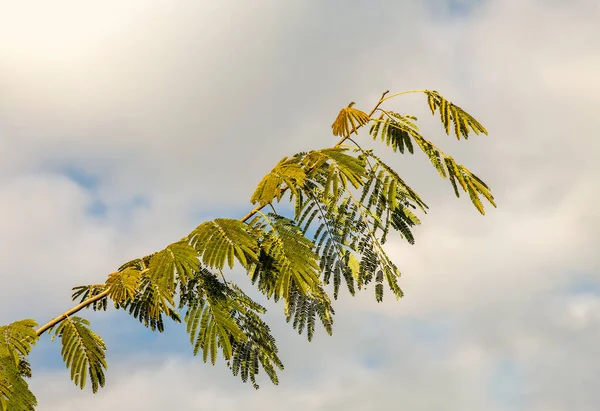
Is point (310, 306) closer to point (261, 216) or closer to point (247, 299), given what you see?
point (247, 299)

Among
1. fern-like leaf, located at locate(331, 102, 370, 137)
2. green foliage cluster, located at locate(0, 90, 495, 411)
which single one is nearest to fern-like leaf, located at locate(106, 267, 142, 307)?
green foliage cluster, located at locate(0, 90, 495, 411)

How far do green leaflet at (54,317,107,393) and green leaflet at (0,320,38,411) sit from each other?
9.5 inches

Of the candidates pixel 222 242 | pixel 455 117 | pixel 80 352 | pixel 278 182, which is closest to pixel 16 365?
pixel 80 352

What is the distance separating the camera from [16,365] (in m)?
4.86

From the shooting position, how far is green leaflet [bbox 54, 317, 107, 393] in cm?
523

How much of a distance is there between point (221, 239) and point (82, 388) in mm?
1623

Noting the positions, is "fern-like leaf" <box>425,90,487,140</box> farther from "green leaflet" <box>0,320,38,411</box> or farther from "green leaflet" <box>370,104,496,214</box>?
"green leaflet" <box>0,320,38,411</box>

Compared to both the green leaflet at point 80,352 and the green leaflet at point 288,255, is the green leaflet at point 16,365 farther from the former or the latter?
the green leaflet at point 288,255

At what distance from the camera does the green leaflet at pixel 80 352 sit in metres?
5.23

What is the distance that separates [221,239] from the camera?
195 inches

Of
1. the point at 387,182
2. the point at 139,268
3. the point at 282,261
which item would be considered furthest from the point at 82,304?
the point at 387,182

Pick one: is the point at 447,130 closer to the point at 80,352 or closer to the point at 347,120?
the point at 347,120

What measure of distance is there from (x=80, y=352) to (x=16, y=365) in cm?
51

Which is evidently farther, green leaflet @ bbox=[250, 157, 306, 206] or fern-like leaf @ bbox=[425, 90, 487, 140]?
fern-like leaf @ bbox=[425, 90, 487, 140]
